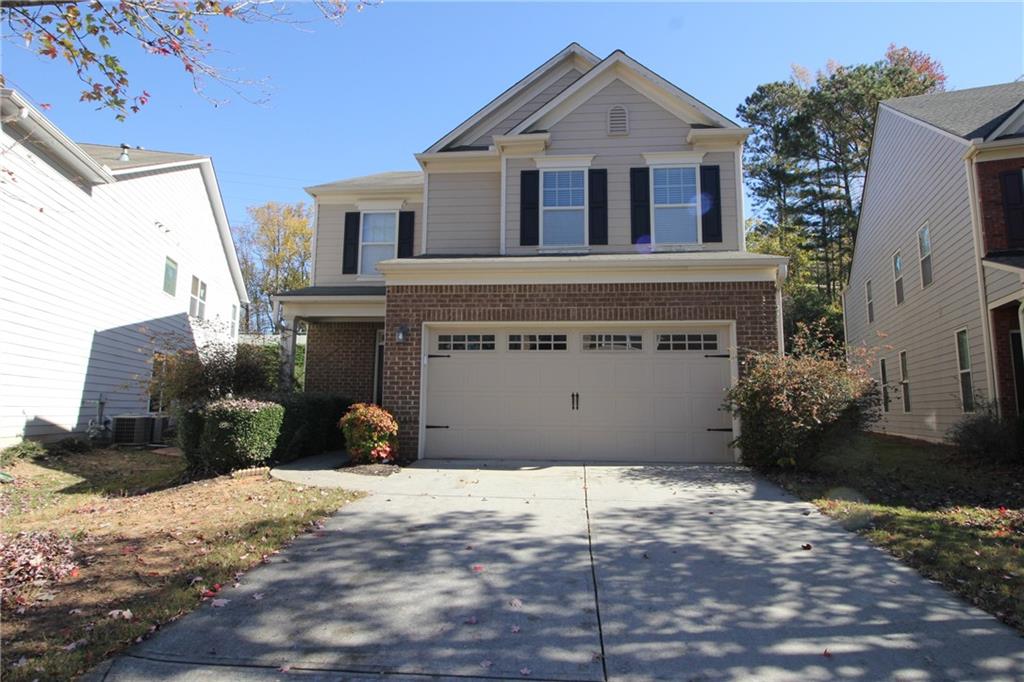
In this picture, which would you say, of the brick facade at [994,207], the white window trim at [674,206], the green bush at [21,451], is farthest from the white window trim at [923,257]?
the green bush at [21,451]

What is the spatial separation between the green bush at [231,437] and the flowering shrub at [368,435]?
120cm

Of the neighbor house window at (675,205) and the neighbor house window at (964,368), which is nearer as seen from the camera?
the neighbor house window at (675,205)

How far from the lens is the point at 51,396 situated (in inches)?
460

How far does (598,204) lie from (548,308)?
2.98 meters

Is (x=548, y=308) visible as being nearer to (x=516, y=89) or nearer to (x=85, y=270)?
(x=516, y=89)

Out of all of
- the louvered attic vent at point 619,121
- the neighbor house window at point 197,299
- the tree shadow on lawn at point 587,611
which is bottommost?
the tree shadow on lawn at point 587,611

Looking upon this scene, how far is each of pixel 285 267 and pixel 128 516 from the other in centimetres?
3049

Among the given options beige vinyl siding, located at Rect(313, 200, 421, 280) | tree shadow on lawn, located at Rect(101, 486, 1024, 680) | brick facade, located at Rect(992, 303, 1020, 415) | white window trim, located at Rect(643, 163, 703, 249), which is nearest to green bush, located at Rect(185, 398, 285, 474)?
tree shadow on lawn, located at Rect(101, 486, 1024, 680)

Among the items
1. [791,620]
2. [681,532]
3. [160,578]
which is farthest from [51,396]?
[791,620]

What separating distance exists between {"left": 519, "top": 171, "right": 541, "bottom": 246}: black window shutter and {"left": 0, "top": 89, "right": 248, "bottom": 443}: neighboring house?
261 inches

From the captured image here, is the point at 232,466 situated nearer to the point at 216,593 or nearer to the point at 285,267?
the point at 216,593

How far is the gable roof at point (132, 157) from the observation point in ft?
46.8

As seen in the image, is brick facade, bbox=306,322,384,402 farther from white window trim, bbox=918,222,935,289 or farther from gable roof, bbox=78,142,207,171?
white window trim, bbox=918,222,935,289

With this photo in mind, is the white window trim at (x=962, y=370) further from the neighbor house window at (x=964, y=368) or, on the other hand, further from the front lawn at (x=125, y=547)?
the front lawn at (x=125, y=547)
